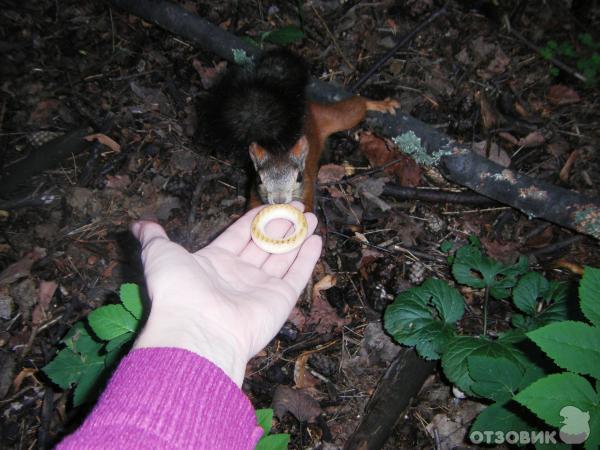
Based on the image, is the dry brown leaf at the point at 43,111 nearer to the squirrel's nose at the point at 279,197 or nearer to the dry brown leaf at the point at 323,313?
the squirrel's nose at the point at 279,197

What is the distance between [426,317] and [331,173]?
1803 millimetres

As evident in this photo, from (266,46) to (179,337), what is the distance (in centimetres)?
406

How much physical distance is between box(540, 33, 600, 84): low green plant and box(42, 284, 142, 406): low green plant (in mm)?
4787

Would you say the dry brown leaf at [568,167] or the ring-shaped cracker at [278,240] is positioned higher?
the ring-shaped cracker at [278,240]

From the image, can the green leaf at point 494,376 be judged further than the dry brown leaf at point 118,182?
No

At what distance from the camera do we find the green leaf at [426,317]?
8.70 ft

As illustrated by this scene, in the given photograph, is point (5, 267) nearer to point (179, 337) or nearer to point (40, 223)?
point (40, 223)

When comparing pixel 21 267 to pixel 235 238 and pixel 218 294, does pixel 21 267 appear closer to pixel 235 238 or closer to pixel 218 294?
pixel 235 238

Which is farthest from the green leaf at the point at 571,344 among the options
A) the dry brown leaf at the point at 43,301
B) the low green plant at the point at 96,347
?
the dry brown leaf at the point at 43,301

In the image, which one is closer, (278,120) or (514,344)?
(514,344)

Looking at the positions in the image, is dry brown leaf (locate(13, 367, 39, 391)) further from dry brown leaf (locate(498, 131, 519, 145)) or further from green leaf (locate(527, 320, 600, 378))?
dry brown leaf (locate(498, 131, 519, 145))

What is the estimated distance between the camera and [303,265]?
2.61 metres

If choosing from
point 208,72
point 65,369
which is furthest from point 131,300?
point 208,72

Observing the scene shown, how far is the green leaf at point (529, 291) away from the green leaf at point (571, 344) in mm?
1264
